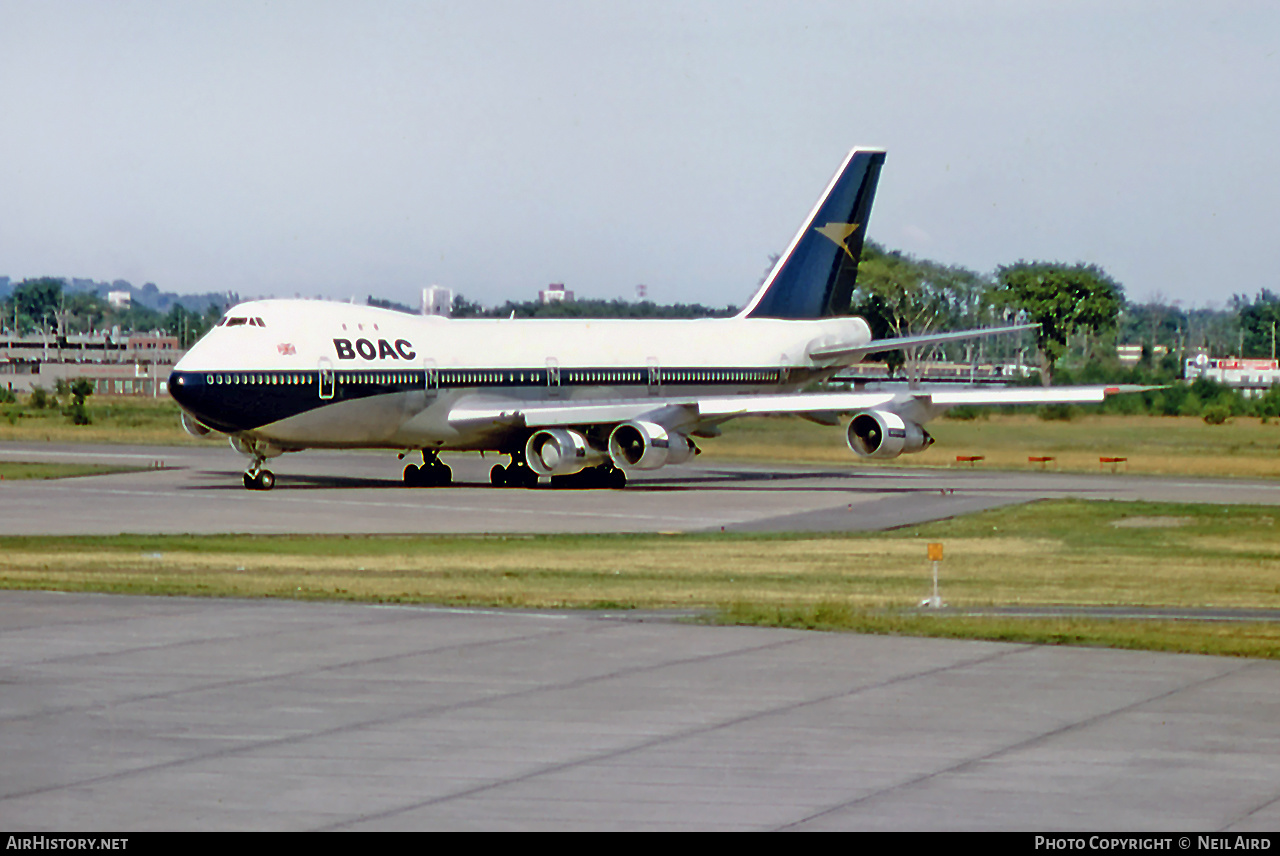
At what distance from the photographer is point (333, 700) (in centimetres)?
1483

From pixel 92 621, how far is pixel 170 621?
2.95 ft

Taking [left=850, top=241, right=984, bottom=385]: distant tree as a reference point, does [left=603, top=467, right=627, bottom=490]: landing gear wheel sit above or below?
below

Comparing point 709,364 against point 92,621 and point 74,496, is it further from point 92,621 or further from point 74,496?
point 92,621

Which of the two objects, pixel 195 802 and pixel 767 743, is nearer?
pixel 195 802

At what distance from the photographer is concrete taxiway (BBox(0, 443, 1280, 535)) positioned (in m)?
37.1

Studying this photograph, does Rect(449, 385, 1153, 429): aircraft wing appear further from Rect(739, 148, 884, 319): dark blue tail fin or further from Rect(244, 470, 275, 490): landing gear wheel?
Rect(739, 148, 884, 319): dark blue tail fin

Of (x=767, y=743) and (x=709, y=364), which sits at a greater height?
(x=709, y=364)

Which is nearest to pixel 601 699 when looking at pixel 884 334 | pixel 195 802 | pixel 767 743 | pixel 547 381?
pixel 767 743

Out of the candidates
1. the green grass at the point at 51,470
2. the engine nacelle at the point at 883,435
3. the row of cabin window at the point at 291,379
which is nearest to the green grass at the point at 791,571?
the engine nacelle at the point at 883,435

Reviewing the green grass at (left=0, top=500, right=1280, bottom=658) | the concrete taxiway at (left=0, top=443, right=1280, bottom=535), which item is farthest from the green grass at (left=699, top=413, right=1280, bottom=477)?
the green grass at (left=0, top=500, right=1280, bottom=658)

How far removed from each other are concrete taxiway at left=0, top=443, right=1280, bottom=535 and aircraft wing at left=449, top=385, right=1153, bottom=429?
6.88ft

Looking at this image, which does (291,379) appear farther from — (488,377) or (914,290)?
(914,290)

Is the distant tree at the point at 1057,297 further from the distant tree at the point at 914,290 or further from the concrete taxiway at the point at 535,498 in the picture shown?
the concrete taxiway at the point at 535,498

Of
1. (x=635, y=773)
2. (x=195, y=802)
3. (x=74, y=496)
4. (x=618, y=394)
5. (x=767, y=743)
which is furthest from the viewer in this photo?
(x=618, y=394)
